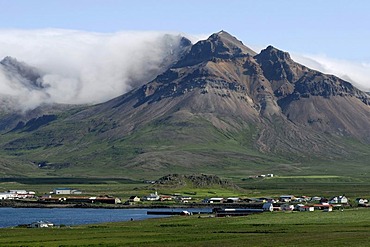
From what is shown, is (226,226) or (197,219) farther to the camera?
(197,219)

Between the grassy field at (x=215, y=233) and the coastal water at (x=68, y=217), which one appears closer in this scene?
the grassy field at (x=215, y=233)

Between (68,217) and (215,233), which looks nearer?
(215,233)

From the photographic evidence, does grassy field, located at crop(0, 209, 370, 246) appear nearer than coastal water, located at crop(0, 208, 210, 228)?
Yes

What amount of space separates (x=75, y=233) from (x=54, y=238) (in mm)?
9015

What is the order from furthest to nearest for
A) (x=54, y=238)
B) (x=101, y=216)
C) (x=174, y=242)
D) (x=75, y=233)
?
(x=101, y=216) < (x=75, y=233) < (x=54, y=238) < (x=174, y=242)

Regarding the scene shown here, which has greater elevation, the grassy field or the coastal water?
the coastal water

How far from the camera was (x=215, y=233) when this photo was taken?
118m

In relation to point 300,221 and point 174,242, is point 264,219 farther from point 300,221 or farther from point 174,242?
point 174,242

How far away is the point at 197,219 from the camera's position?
6014 inches

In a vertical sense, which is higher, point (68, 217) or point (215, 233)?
point (68, 217)

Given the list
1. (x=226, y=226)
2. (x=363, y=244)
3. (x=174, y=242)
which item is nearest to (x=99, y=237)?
(x=174, y=242)

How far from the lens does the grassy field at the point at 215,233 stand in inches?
4099

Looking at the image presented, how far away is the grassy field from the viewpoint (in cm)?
10412

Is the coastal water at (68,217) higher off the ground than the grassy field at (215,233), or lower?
higher
